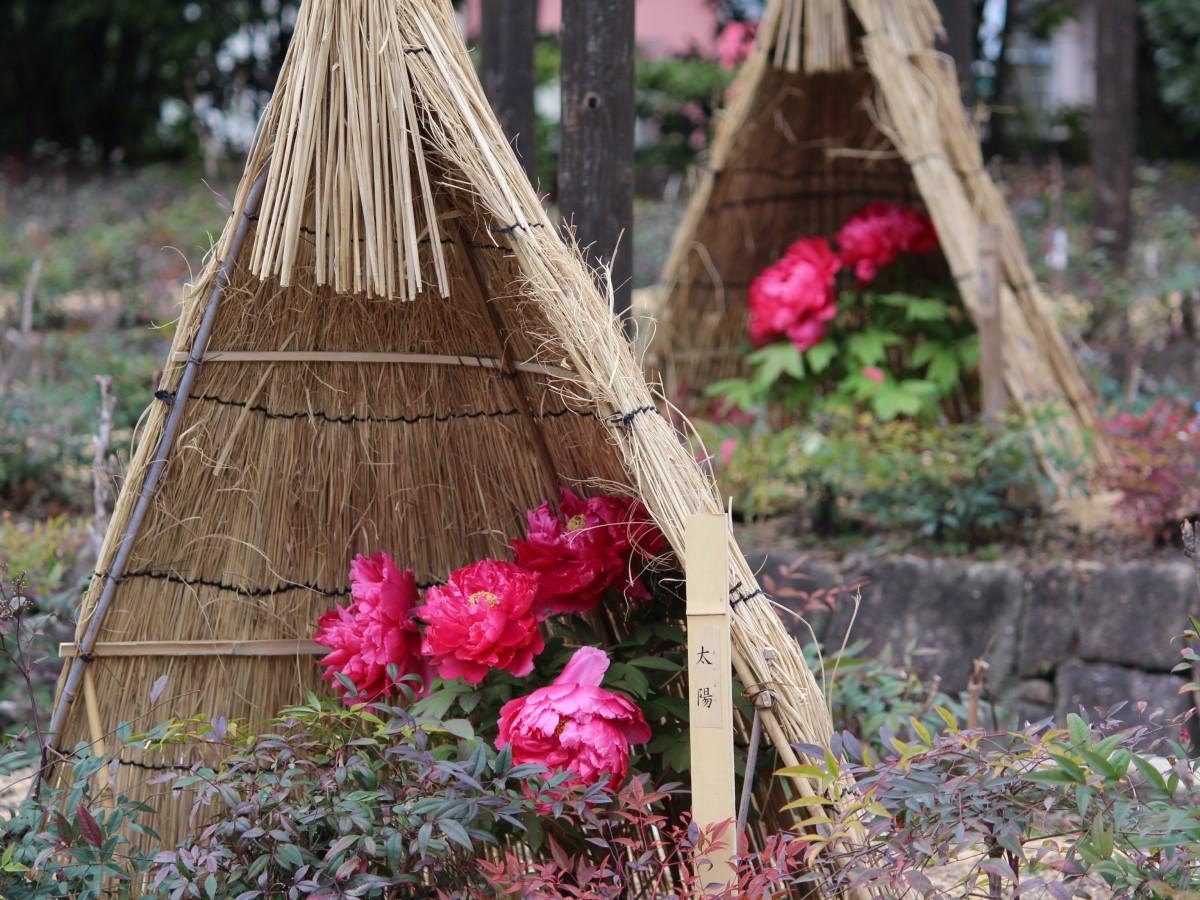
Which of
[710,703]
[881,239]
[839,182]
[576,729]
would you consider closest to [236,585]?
[576,729]

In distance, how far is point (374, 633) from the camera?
232 centimetres

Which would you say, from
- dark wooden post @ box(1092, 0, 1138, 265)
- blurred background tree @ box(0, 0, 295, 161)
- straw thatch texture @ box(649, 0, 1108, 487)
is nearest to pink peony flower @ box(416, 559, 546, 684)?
straw thatch texture @ box(649, 0, 1108, 487)

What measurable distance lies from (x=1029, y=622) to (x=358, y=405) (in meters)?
2.25

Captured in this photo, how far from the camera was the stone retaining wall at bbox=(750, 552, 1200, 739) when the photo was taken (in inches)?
146

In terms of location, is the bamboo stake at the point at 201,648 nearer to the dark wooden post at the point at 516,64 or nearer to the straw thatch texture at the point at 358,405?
the straw thatch texture at the point at 358,405

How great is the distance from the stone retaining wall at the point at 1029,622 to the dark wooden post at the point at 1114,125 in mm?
4620

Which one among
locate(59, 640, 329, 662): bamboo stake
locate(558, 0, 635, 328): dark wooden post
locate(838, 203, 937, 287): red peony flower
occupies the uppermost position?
locate(558, 0, 635, 328): dark wooden post

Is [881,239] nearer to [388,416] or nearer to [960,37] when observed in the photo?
[960,37]

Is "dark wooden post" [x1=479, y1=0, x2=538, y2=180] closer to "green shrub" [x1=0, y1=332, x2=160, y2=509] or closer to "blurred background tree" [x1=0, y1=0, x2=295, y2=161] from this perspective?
"green shrub" [x1=0, y1=332, x2=160, y2=509]

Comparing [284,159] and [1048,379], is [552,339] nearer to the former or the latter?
[284,159]

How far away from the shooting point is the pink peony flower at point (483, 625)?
Answer: 216cm

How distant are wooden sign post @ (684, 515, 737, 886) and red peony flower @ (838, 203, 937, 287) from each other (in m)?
3.05

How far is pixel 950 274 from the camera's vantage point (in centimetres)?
500

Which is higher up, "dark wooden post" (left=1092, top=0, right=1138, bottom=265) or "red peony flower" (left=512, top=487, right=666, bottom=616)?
"dark wooden post" (left=1092, top=0, right=1138, bottom=265)
